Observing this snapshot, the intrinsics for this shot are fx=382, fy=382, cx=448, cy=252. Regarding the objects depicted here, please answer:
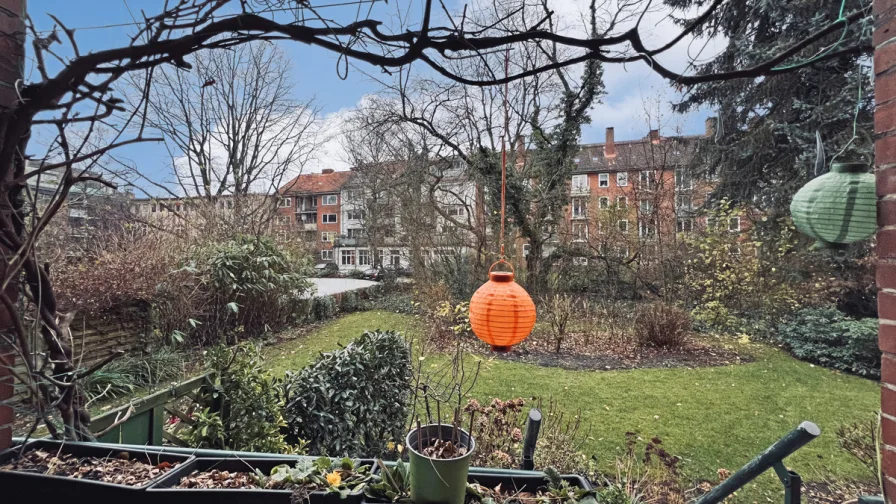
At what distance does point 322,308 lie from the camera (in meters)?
8.84

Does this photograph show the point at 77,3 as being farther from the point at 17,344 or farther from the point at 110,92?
the point at 17,344

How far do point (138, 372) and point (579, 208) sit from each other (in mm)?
10100

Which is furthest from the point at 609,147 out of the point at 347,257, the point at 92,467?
the point at 92,467

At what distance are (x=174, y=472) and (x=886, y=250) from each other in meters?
2.30

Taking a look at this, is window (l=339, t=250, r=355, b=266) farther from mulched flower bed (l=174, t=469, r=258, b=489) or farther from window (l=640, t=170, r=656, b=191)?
mulched flower bed (l=174, t=469, r=258, b=489)

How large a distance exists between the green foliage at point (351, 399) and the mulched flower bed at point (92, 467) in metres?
0.96

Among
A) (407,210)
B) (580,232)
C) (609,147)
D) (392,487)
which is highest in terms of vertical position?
(609,147)

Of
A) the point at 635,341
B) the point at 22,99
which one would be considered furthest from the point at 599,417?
the point at 22,99

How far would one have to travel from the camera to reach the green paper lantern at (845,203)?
1.31 m

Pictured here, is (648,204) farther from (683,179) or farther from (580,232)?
(683,179)

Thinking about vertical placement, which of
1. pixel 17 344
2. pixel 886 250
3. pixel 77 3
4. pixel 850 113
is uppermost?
pixel 850 113

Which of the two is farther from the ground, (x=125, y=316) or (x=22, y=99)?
(x=22, y=99)

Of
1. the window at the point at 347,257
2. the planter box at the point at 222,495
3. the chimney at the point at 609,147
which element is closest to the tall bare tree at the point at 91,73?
the planter box at the point at 222,495

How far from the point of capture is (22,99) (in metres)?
1.25
